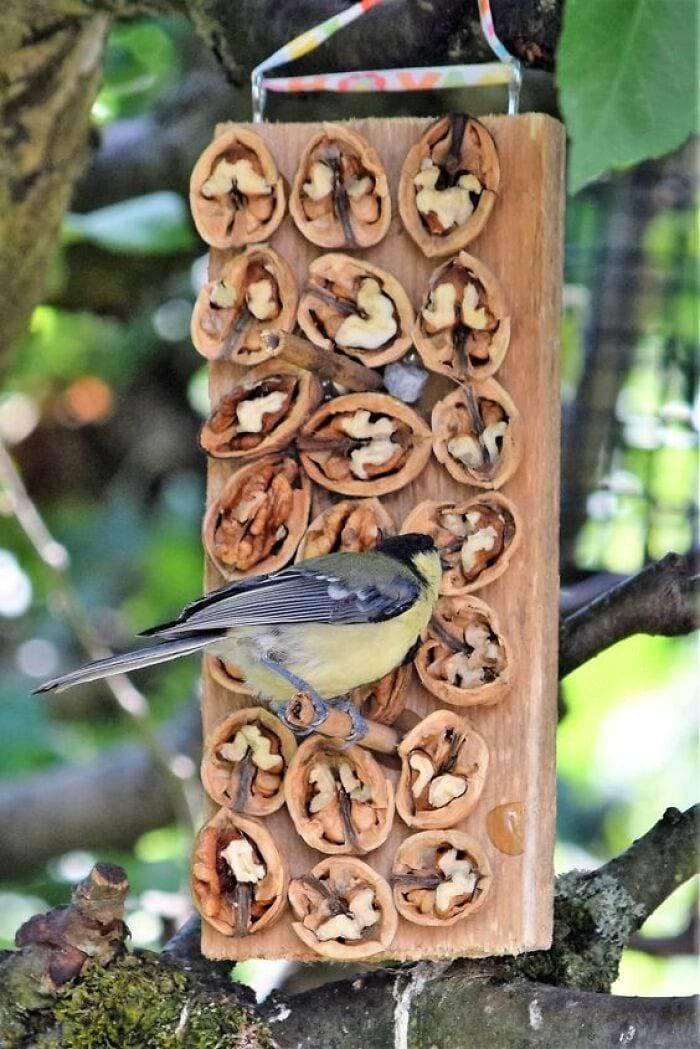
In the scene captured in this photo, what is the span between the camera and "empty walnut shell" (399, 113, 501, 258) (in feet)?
7.04

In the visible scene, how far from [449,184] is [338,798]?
2.87 feet

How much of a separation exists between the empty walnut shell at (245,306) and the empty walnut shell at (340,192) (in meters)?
0.08

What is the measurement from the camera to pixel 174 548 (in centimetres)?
450

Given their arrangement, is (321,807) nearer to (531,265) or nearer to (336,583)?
(336,583)

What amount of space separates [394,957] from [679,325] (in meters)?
1.87

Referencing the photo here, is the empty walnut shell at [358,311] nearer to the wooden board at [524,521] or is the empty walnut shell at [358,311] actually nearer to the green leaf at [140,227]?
the wooden board at [524,521]

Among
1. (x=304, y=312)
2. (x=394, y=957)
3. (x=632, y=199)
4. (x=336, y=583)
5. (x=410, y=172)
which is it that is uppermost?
(x=632, y=199)

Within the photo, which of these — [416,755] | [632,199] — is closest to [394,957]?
[416,755]

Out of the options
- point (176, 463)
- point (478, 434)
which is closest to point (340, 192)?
point (478, 434)

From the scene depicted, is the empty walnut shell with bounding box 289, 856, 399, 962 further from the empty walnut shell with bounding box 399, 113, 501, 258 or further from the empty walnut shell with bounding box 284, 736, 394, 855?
the empty walnut shell with bounding box 399, 113, 501, 258

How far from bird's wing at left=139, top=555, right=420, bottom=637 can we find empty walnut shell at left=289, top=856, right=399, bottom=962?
0.33m

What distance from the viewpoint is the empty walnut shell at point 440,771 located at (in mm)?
2027

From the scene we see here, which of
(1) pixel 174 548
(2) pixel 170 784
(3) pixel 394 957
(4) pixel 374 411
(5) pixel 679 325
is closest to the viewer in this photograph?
(3) pixel 394 957

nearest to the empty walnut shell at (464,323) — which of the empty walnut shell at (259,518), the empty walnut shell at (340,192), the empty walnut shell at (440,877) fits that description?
the empty walnut shell at (340,192)
